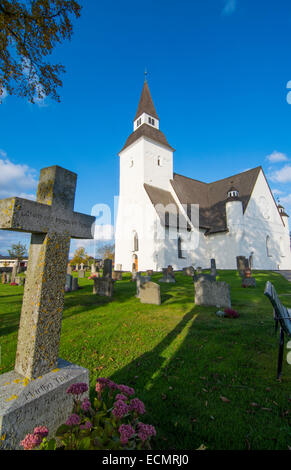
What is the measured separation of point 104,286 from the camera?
919 cm

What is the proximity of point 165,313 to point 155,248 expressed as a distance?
15.3 m

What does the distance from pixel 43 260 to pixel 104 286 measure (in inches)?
297

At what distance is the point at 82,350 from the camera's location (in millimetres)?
3936

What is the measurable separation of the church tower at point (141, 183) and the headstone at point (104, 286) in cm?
1245

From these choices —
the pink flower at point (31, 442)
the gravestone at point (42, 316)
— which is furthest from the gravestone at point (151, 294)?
the pink flower at point (31, 442)

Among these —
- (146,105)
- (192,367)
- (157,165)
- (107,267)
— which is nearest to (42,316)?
(192,367)

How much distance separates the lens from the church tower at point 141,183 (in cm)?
2270

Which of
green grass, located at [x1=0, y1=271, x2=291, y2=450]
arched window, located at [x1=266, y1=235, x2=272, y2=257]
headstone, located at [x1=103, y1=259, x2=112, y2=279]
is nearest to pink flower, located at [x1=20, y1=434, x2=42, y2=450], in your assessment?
green grass, located at [x1=0, y1=271, x2=291, y2=450]

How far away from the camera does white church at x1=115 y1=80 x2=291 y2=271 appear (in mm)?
22641

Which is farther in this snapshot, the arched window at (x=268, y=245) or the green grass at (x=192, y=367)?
the arched window at (x=268, y=245)

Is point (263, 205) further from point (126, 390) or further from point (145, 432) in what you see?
point (145, 432)

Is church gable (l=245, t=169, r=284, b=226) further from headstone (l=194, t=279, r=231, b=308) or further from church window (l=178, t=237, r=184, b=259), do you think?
headstone (l=194, t=279, r=231, b=308)

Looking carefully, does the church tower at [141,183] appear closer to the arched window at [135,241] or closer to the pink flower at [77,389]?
the arched window at [135,241]

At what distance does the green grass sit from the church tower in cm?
1624
